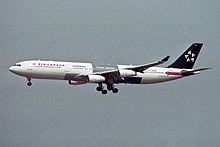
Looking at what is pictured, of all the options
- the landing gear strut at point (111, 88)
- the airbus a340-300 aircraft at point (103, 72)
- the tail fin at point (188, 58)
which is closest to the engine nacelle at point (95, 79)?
the airbus a340-300 aircraft at point (103, 72)

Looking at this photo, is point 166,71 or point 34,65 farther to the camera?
point 166,71

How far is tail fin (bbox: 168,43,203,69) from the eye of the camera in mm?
117938

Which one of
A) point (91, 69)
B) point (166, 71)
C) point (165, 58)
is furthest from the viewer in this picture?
point (166, 71)

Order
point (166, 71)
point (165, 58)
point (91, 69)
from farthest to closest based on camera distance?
point (166, 71)
point (91, 69)
point (165, 58)

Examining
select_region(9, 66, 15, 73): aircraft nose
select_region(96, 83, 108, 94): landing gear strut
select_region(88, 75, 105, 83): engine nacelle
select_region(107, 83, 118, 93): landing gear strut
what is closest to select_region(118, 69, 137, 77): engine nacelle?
select_region(88, 75, 105, 83): engine nacelle

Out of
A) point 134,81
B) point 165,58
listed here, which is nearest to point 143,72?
point 134,81

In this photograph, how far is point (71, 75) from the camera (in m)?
104

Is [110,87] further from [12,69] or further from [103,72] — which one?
[12,69]

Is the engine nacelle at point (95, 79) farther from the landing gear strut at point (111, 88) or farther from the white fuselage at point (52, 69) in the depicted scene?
the landing gear strut at point (111, 88)

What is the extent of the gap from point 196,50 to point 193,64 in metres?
3.43

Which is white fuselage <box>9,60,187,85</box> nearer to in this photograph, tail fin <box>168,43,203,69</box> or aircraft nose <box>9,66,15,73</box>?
aircraft nose <box>9,66,15,73</box>

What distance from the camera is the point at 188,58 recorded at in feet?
392

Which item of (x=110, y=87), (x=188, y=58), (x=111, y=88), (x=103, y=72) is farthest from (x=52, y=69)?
(x=188, y=58)

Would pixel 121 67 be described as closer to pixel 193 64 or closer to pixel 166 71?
pixel 166 71
